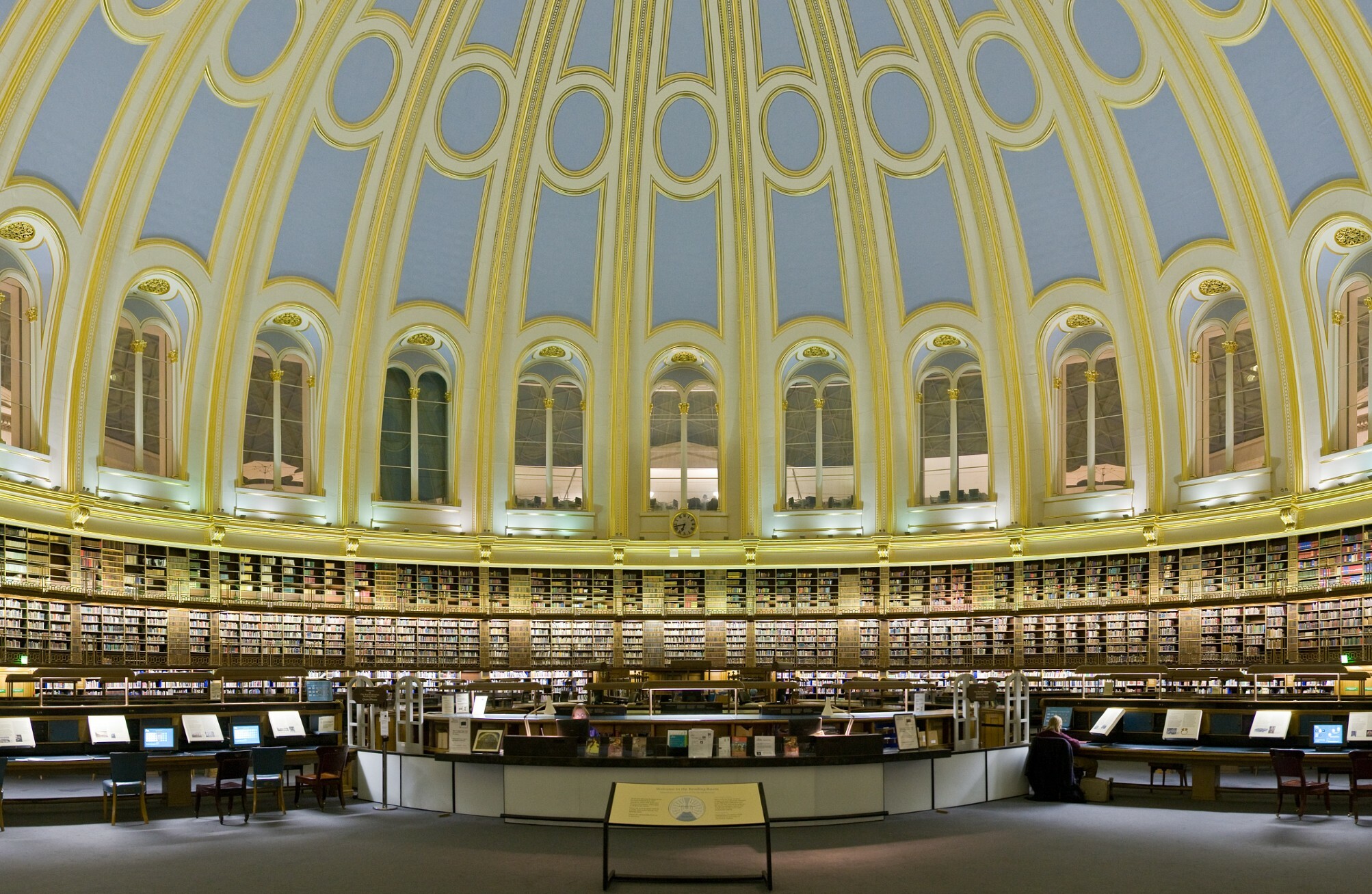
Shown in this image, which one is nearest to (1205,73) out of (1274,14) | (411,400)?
(1274,14)

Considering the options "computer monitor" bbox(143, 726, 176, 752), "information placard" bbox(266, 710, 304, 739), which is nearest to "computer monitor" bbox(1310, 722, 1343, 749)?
"information placard" bbox(266, 710, 304, 739)

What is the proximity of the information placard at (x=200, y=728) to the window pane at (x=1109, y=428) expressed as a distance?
1946cm

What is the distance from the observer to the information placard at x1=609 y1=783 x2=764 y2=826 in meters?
10.4

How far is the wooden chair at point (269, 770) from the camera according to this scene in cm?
1491

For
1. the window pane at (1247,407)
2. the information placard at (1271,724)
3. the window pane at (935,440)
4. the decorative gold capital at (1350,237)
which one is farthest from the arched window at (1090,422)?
the information placard at (1271,724)

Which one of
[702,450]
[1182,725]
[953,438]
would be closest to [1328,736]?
[1182,725]

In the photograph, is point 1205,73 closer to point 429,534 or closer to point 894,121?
point 894,121

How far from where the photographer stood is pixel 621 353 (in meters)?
30.5

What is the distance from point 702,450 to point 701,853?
19.6 metres

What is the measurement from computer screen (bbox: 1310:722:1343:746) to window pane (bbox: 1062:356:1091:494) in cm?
1243

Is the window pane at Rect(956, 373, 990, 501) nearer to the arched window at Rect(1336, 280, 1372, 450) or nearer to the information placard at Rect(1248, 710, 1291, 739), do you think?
the arched window at Rect(1336, 280, 1372, 450)

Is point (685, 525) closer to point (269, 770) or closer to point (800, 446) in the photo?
point (800, 446)

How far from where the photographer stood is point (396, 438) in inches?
1172

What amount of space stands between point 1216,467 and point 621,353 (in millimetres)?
13809
